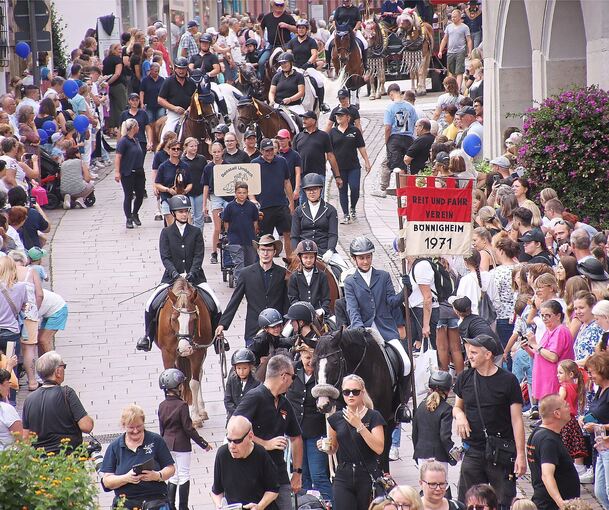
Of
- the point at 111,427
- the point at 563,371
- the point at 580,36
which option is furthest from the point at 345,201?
the point at 563,371

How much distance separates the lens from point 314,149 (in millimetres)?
20938

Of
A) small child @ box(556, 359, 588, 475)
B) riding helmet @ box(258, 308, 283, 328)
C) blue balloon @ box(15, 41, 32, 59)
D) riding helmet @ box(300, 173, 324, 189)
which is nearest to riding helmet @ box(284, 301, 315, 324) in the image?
riding helmet @ box(258, 308, 283, 328)

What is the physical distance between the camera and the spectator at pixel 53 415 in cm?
1104

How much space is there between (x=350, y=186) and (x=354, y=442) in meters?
12.0

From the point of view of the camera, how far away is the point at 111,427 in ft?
47.4

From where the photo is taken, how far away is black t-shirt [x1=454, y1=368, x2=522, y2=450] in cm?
1050

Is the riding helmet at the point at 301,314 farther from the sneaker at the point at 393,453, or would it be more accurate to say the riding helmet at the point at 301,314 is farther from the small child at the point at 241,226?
the small child at the point at 241,226

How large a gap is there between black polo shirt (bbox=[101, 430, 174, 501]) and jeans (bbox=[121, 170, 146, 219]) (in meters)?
11.9

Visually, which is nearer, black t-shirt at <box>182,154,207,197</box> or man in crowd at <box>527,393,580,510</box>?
man in crowd at <box>527,393,580,510</box>

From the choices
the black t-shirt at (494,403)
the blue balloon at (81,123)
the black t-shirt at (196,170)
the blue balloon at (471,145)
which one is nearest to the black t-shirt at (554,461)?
the black t-shirt at (494,403)

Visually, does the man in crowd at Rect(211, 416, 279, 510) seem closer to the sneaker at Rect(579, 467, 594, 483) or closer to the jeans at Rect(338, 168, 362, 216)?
the sneaker at Rect(579, 467, 594, 483)

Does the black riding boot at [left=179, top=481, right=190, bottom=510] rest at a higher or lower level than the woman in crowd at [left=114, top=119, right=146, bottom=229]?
lower

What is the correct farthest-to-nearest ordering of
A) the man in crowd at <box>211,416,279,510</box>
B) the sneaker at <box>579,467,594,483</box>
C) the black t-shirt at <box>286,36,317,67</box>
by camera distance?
the black t-shirt at <box>286,36,317,67</box> < the sneaker at <box>579,467,594,483</box> < the man in crowd at <box>211,416,279,510</box>

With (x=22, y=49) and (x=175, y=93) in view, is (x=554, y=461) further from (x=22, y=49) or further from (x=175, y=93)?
(x=22, y=49)
